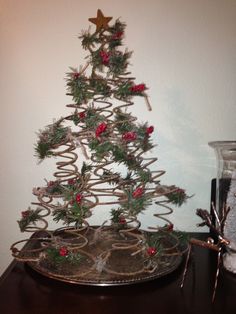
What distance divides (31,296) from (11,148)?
1.84 ft

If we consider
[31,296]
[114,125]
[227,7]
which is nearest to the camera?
[31,296]

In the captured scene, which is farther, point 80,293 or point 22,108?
point 22,108

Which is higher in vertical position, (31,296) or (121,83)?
(121,83)

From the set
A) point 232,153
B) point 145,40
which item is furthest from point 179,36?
point 232,153

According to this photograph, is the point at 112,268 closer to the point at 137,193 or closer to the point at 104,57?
the point at 137,193

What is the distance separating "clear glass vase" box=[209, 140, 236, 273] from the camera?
2.39 ft

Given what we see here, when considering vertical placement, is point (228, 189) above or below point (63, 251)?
above

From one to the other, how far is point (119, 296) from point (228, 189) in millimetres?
385

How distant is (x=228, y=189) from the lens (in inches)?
30.8

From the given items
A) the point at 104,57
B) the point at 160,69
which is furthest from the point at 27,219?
the point at 160,69

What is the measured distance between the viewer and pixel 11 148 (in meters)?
1.04

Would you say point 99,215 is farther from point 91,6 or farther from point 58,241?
point 91,6

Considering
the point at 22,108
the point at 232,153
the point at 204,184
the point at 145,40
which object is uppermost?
the point at 145,40

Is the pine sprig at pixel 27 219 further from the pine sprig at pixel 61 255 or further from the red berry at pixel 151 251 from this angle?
the red berry at pixel 151 251
